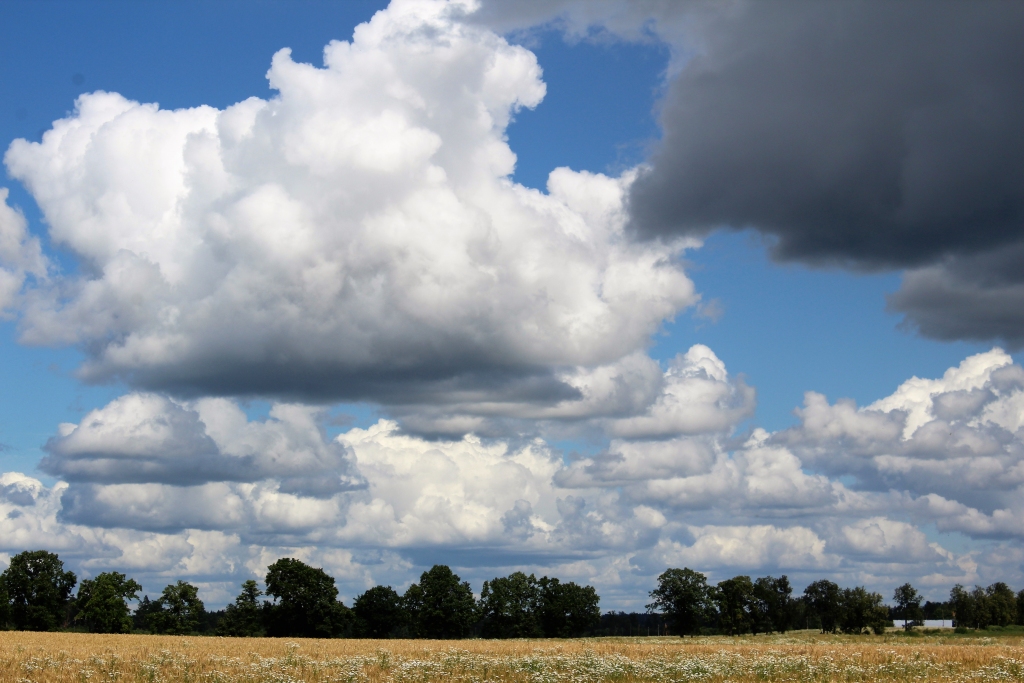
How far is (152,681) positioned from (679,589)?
129 m

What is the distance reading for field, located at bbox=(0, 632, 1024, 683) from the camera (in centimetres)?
4116

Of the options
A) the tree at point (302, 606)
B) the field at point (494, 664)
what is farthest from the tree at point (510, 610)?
the field at point (494, 664)

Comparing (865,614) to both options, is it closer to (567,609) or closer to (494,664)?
(567,609)

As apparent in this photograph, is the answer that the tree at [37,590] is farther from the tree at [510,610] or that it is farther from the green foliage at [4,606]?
the tree at [510,610]

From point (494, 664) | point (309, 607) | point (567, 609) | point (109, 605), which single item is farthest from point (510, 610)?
point (494, 664)

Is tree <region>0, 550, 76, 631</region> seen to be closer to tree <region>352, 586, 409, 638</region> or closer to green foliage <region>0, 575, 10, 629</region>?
green foliage <region>0, 575, 10, 629</region>

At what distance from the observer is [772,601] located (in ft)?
649

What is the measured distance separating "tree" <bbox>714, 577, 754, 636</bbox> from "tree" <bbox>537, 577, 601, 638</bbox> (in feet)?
79.7

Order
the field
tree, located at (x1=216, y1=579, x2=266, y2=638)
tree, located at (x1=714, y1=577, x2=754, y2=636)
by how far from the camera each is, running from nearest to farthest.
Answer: the field, tree, located at (x1=216, y1=579, x2=266, y2=638), tree, located at (x1=714, y1=577, x2=754, y2=636)

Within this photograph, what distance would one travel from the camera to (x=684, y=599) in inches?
6156

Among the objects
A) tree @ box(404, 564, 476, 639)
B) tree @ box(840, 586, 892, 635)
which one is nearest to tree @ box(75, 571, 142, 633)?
tree @ box(404, 564, 476, 639)

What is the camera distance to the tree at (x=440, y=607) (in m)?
140

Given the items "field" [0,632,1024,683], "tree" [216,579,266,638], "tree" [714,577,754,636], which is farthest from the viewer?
"tree" [714,577,754,636]

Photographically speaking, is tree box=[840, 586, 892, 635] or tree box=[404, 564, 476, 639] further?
tree box=[840, 586, 892, 635]
